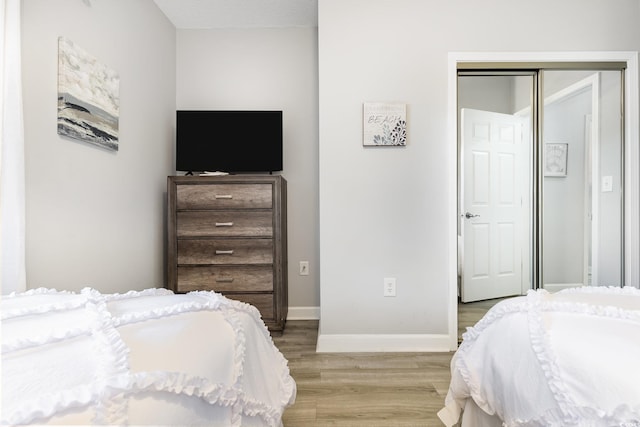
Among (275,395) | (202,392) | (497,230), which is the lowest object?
(275,395)

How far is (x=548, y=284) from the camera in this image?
8.56 feet

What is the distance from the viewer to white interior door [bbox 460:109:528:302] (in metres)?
2.63

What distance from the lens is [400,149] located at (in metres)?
2.53

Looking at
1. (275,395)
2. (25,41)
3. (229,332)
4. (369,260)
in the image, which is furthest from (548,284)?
(25,41)

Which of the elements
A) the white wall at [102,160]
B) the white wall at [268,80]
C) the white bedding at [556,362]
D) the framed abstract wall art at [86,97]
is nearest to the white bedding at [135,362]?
the white bedding at [556,362]

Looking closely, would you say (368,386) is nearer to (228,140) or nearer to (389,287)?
(389,287)

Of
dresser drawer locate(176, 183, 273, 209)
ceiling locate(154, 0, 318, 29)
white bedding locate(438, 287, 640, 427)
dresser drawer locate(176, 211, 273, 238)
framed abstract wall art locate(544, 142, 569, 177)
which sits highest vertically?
ceiling locate(154, 0, 318, 29)

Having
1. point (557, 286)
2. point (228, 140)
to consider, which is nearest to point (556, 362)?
point (557, 286)

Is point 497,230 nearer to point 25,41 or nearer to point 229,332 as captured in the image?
point 229,332

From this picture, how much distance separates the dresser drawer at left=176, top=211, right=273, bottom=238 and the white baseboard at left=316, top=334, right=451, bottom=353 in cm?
91

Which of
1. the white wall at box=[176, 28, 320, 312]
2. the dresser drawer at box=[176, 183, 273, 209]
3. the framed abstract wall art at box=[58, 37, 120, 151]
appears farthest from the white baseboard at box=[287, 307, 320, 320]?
the framed abstract wall art at box=[58, 37, 120, 151]

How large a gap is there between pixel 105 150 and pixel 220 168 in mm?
913

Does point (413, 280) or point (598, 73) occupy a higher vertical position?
point (598, 73)

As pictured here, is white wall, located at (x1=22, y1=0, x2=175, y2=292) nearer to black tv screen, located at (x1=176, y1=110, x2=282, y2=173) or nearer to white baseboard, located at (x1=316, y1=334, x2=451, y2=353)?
black tv screen, located at (x1=176, y1=110, x2=282, y2=173)
